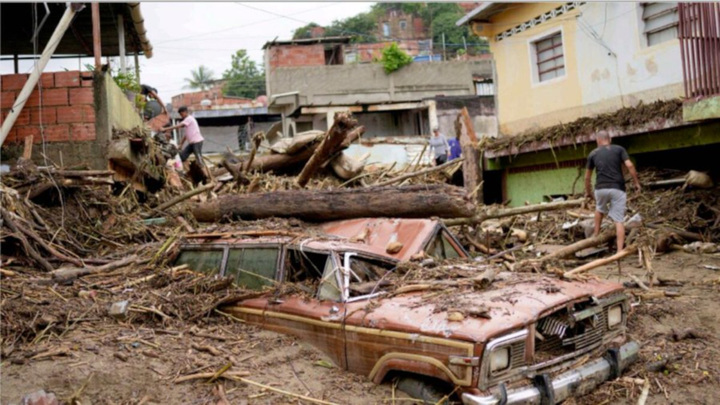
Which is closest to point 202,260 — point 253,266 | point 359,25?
point 253,266

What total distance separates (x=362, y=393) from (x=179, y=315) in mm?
2287

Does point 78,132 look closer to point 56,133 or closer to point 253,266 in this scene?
point 56,133

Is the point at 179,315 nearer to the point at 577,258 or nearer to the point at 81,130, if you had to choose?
the point at 81,130

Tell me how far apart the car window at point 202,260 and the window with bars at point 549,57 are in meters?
10.9

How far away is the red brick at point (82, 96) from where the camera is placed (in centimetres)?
1030

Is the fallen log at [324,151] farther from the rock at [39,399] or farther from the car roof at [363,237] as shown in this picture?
the rock at [39,399]

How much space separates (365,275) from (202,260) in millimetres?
2083

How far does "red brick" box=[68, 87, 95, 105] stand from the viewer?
10.3 metres

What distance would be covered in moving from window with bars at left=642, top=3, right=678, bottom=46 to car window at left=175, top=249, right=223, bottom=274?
944 cm

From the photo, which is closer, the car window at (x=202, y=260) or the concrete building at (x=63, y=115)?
the car window at (x=202, y=260)

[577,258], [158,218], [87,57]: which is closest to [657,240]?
[577,258]

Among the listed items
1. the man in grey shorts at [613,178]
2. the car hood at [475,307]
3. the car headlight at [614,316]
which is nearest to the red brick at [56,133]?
the car hood at [475,307]

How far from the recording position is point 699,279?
8.14 metres

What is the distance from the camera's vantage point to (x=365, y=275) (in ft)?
19.4
